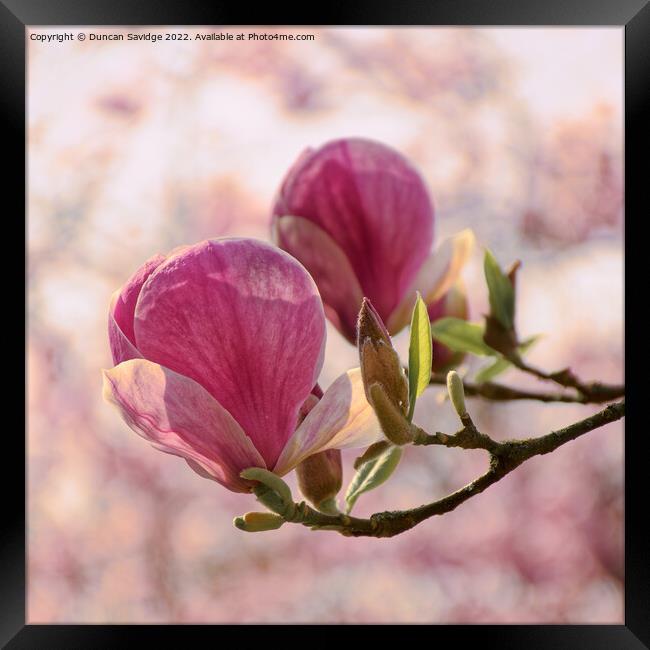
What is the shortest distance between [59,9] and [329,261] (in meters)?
0.30

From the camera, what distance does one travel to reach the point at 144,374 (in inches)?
14.6

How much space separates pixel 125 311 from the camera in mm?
391

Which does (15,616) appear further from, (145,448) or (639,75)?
(145,448)

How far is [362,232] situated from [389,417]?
216 mm

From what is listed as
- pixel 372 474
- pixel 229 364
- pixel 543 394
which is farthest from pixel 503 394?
pixel 229 364

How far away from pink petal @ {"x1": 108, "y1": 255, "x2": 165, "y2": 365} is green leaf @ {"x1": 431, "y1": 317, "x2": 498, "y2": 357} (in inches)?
11.7

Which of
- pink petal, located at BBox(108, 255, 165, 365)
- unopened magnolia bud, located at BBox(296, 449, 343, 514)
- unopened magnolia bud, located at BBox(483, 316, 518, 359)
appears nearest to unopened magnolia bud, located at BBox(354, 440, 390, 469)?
unopened magnolia bud, located at BBox(296, 449, 343, 514)

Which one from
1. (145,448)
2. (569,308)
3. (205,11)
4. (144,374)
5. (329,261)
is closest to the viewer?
(144,374)

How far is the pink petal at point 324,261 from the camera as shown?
55 centimetres

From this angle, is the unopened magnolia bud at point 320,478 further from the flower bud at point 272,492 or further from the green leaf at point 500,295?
the green leaf at point 500,295

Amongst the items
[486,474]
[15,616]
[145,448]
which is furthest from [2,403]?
[145,448]

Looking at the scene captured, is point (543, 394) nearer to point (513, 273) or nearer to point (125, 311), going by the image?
point (513, 273)

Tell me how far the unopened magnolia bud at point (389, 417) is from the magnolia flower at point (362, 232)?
18cm

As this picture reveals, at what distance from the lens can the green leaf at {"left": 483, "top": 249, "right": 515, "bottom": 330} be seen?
2.09ft
